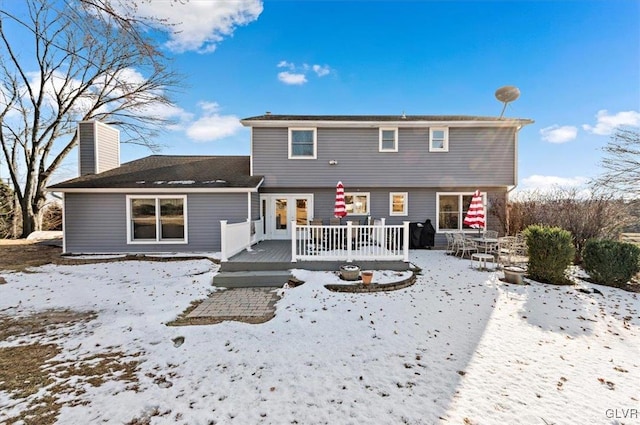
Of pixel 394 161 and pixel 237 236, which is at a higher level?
pixel 394 161

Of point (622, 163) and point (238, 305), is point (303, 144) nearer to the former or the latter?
point (238, 305)

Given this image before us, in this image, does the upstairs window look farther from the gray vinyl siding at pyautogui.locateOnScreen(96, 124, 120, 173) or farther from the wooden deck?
the gray vinyl siding at pyautogui.locateOnScreen(96, 124, 120, 173)

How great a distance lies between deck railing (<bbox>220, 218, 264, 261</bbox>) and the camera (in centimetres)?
774

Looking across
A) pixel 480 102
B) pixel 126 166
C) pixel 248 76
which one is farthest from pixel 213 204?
pixel 480 102

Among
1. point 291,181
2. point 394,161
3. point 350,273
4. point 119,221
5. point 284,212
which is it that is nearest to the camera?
point 350,273

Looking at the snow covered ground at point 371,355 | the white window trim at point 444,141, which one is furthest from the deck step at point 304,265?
the white window trim at point 444,141

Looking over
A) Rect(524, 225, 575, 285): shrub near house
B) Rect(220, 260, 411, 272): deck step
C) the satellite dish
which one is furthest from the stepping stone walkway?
the satellite dish

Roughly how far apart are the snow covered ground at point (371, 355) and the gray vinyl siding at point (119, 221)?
3932 millimetres

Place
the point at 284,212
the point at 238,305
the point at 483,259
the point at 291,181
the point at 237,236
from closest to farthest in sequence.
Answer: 1. the point at 238,305
2. the point at 483,259
3. the point at 237,236
4. the point at 291,181
5. the point at 284,212

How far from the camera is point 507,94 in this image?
11.0 meters

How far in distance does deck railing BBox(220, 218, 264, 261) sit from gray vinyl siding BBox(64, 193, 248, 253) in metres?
1.04

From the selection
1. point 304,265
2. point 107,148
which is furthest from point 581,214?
point 107,148

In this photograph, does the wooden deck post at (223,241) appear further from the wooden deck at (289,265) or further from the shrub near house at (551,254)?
the shrub near house at (551,254)

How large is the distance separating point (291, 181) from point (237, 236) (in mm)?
3771
